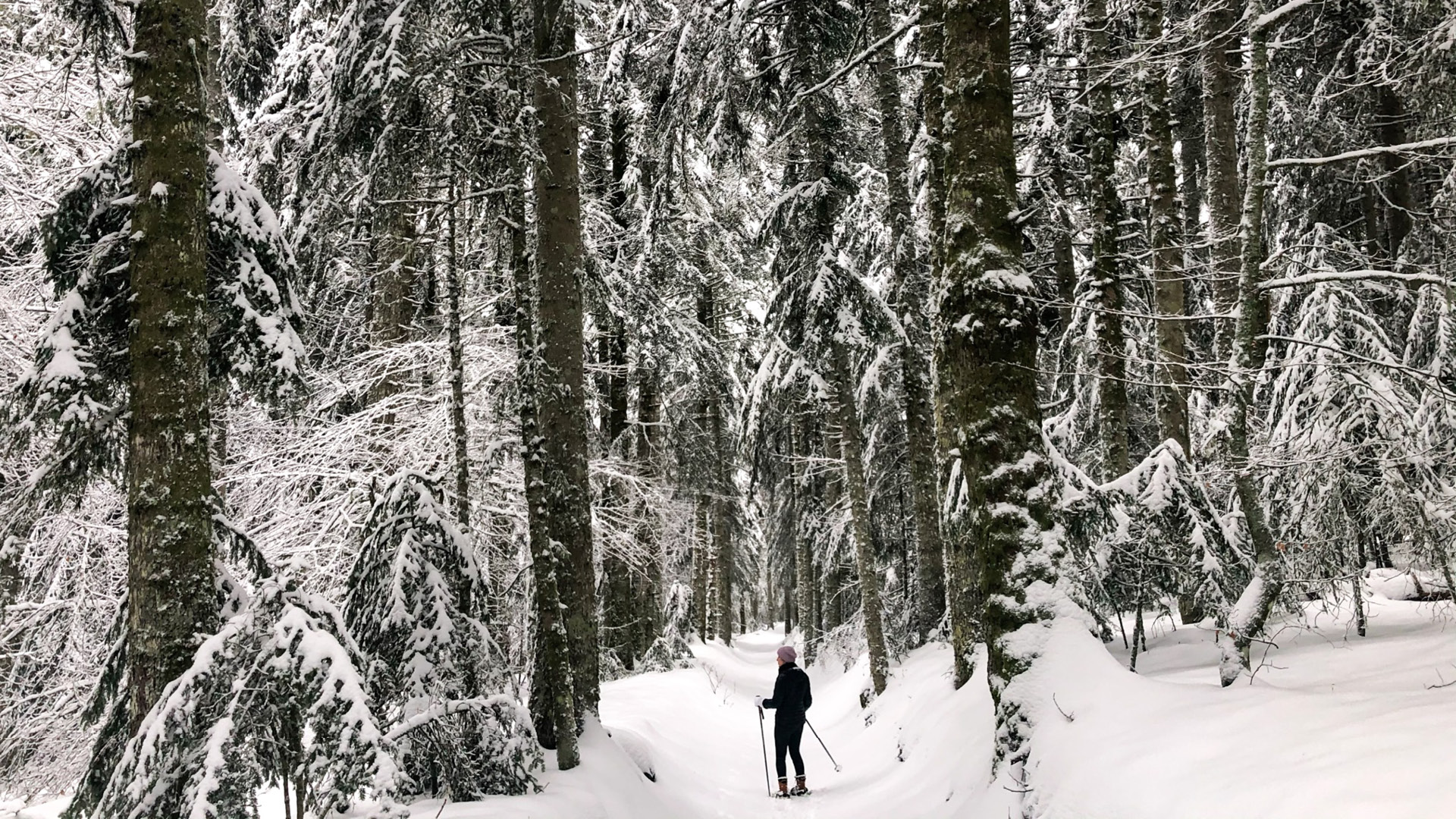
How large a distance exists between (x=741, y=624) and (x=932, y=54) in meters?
56.9

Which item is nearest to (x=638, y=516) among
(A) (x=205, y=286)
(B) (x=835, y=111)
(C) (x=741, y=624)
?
(B) (x=835, y=111)

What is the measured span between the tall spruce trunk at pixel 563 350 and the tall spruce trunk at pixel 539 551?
9 cm

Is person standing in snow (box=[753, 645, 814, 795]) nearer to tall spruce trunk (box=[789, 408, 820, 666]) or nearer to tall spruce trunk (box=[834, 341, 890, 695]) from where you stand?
tall spruce trunk (box=[834, 341, 890, 695])

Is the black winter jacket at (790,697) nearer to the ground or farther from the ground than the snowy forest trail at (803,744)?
farther from the ground

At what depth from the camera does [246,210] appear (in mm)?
5434

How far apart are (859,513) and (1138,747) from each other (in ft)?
30.6

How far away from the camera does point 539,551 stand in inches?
293

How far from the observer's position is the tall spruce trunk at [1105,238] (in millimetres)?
7758

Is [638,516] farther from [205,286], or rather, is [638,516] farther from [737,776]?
[205,286]

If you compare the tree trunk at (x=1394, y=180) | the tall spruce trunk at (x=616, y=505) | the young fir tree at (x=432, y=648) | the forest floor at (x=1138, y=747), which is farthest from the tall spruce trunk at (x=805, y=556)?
the young fir tree at (x=432, y=648)

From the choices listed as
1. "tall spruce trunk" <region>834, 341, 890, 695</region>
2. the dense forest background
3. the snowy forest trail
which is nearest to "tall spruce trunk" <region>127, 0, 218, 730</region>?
the dense forest background

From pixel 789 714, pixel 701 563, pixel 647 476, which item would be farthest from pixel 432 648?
pixel 701 563

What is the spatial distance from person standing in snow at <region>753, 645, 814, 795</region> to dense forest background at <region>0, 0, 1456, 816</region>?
222 centimetres

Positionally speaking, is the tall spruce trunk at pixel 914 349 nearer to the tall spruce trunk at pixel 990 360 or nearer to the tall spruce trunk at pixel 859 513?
the tall spruce trunk at pixel 859 513
